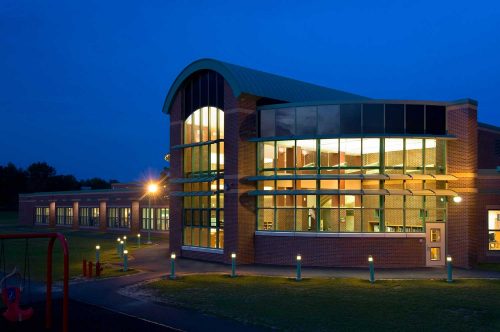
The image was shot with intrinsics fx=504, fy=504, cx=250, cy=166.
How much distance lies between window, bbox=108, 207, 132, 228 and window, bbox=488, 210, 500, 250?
115 ft

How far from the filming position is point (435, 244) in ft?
79.3

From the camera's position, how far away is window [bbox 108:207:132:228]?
169 ft

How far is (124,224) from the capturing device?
5175 cm

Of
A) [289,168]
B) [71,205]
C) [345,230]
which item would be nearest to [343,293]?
[345,230]

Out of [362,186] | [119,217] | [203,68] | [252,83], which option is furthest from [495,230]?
[119,217]

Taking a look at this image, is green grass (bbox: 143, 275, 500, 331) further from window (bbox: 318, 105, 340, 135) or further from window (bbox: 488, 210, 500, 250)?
window (bbox: 318, 105, 340, 135)

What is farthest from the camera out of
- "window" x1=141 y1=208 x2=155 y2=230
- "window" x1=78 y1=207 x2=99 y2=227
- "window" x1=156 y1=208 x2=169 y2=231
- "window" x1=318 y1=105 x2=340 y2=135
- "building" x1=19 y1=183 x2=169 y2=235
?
"window" x1=78 y1=207 x2=99 y2=227

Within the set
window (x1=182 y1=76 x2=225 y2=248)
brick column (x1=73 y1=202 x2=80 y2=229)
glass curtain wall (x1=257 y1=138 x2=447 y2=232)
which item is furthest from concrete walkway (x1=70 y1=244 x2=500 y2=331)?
brick column (x1=73 y1=202 x2=80 y2=229)

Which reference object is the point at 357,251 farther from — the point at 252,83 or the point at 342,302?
the point at 252,83

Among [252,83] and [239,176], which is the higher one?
[252,83]

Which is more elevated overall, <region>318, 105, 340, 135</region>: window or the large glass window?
<region>318, 105, 340, 135</region>: window

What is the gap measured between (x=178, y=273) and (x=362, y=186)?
31.3ft

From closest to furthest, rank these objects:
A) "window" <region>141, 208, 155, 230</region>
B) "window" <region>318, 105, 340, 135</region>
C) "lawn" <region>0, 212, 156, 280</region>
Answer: "lawn" <region>0, 212, 156, 280</region>
"window" <region>318, 105, 340, 135</region>
"window" <region>141, 208, 155, 230</region>

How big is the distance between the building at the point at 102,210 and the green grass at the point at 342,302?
23.2 m
